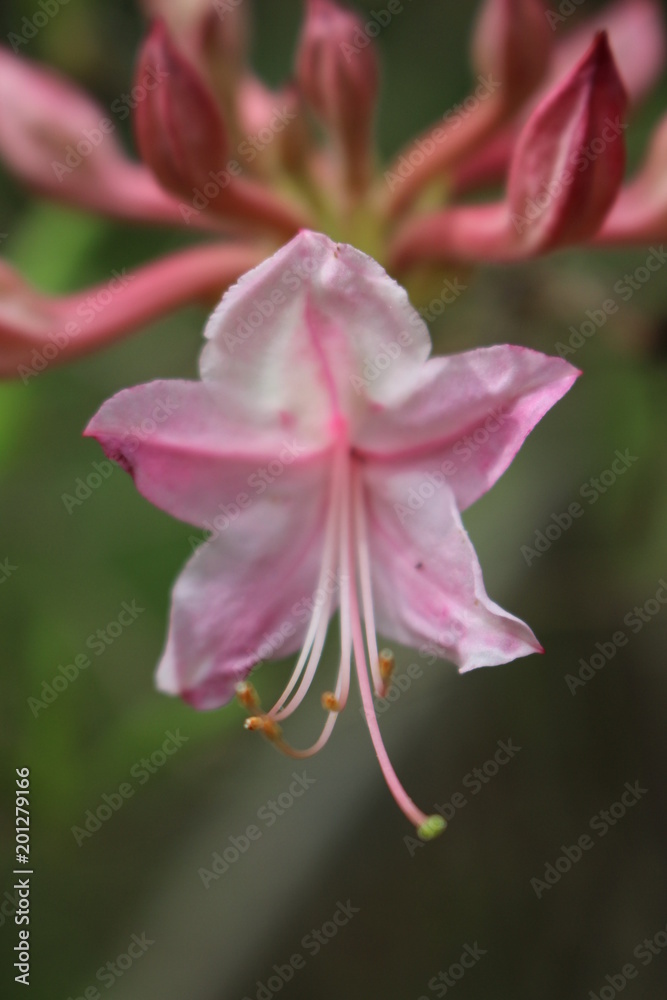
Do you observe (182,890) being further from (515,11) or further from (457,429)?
(515,11)

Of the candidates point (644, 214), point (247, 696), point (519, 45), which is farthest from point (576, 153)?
point (247, 696)

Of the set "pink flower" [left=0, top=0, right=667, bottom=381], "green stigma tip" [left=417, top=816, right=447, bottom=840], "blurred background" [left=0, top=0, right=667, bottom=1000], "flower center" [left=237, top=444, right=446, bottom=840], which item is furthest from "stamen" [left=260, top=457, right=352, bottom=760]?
"blurred background" [left=0, top=0, right=667, bottom=1000]

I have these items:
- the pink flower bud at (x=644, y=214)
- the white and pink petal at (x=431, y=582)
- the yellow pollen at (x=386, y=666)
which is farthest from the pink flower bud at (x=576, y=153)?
the yellow pollen at (x=386, y=666)

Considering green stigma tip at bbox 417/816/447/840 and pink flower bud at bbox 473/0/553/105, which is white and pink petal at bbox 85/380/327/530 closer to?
green stigma tip at bbox 417/816/447/840

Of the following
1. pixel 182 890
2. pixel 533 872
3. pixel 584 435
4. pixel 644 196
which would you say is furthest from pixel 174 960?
pixel 644 196

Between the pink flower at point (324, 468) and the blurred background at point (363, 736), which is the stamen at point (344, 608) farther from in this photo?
the blurred background at point (363, 736)

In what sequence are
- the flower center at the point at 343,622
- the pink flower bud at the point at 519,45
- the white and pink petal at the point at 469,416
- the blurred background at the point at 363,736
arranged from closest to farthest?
the white and pink petal at the point at 469,416, the flower center at the point at 343,622, the pink flower bud at the point at 519,45, the blurred background at the point at 363,736

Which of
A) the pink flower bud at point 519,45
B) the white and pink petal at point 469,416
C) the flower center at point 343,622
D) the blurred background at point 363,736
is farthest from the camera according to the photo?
the blurred background at point 363,736
